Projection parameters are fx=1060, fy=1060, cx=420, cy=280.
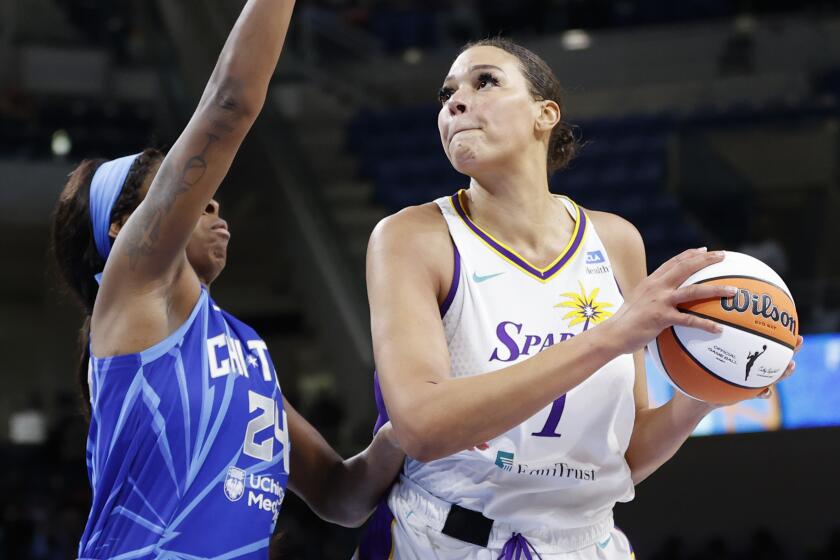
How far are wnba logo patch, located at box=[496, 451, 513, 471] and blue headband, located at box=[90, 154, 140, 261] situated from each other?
1013mm

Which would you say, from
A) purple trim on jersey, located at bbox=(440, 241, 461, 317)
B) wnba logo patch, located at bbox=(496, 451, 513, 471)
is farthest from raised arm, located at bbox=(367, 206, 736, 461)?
wnba logo patch, located at bbox=(496, 451, 513, 471)

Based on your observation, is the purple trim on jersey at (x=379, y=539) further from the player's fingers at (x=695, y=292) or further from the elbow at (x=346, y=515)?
the player's fingers at (x=695, y=292)

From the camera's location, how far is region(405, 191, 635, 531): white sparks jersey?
7.79 feet

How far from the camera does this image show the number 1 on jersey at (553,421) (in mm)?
2365

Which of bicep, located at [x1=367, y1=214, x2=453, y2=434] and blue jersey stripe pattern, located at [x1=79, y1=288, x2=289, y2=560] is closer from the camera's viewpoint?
bicep, located at [x1=367, y1=214, x2=453, y2=434]

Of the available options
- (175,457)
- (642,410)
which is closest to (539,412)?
(642,410)

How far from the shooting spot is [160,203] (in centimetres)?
217

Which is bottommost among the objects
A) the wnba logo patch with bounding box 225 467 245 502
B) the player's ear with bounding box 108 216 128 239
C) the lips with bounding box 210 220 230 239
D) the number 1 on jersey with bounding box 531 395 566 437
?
the wnba logo patch with bounding box 225 467 245 502

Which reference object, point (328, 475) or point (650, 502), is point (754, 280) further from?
point (650, 502)

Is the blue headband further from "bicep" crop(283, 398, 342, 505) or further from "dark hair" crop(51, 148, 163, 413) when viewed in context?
"bicep" crop(283, 398, 342, 505)

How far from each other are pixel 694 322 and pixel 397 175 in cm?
879

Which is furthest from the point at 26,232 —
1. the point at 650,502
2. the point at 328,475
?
the point at 328,475

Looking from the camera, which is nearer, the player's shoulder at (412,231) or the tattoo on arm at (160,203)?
the tattoo on arm at (160,203)

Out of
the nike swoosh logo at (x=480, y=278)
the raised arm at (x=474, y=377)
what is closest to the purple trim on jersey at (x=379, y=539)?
the raised arm at (x=474, y=377)
